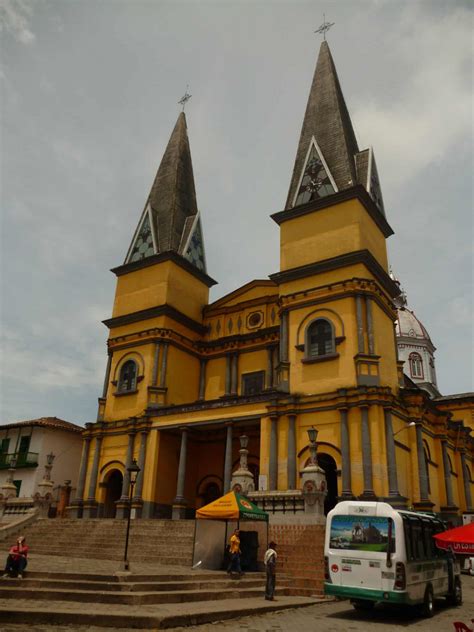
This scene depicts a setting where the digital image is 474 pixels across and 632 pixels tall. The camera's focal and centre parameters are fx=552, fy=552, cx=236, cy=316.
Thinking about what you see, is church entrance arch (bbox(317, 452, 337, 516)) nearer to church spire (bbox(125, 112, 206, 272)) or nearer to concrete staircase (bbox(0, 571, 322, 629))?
concrete staircase (bbox(0, 571, 322, 629))

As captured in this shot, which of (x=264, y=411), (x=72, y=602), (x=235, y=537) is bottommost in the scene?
(x=72, y=602)

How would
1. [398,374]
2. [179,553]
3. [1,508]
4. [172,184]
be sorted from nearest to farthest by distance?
[179,553] → [1,508] → [398,374] → [172,184]

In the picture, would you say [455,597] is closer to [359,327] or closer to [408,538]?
[408,538]

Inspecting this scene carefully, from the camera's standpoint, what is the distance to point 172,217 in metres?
38.2

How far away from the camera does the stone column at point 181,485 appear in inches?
1112

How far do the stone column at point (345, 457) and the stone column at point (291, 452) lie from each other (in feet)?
7.53

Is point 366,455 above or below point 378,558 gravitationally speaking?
above

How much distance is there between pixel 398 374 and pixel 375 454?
7.84 meters

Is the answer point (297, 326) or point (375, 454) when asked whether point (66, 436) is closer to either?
point (297, 326)

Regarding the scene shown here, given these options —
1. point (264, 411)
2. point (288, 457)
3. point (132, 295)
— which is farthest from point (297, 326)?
point (132, 295)

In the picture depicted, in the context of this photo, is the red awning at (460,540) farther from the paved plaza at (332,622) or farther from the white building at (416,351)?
the white building at (416,351)

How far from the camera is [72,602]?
12227mm

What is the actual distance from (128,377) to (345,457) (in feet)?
50.0

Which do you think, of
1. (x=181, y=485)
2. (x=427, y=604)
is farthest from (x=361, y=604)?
(x=181, y=485)
